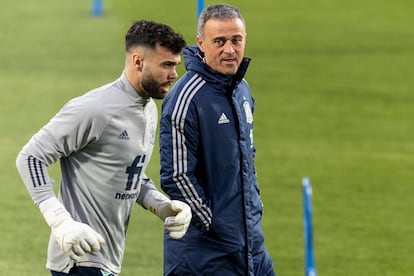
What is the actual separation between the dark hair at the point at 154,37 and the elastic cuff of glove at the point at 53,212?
1017mm

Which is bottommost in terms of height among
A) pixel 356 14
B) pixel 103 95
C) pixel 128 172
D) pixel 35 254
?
pixel 35 254

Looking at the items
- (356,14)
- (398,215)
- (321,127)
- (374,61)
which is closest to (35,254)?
(398,215)

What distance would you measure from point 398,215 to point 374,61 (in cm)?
869

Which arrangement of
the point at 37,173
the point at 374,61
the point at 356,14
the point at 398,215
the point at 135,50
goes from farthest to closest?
1. the point at 356,14
2. the point at 374,61
3. the point at 398,215
4. the point at 135,50
5. the point at 37,173

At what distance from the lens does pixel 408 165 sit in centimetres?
1595

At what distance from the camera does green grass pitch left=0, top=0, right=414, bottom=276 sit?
12.5 m

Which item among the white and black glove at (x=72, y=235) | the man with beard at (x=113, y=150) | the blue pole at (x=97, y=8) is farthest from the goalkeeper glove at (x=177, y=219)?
the blue pole at (x=97, y=8)

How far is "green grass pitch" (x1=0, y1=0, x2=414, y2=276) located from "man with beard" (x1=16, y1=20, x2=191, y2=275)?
439cm

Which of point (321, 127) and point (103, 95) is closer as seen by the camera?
point (103, 95)

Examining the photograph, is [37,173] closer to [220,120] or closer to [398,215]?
[220,120]

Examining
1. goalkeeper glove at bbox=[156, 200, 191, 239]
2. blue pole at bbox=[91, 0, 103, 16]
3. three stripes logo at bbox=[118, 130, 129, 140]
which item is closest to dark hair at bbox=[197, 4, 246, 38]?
three stripes logo at bbox=[118, 130, 129, 140]

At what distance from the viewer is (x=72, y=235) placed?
6152mm

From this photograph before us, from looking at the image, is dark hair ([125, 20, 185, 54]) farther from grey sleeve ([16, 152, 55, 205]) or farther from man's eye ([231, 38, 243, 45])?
grey sleeve ([16, 152, 55, 205])

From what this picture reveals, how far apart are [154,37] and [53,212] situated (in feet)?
3.83
